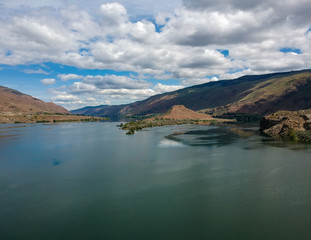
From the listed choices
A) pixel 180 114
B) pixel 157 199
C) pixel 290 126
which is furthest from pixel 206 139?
pixel 180 114

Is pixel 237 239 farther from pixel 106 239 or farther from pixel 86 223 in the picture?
pixel 86 223

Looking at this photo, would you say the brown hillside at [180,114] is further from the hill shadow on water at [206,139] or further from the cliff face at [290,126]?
the hill shadow on water at [206,139]

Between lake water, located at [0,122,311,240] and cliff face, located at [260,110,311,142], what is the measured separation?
25.0 m

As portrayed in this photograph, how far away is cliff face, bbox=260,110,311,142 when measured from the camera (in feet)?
188

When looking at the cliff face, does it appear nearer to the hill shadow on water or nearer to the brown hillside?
the hill shadow on water

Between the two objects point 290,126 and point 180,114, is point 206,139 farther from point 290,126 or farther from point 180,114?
point 180,114

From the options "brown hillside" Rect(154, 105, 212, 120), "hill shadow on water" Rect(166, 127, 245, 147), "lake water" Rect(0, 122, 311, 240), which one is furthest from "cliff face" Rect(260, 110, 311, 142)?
"brown hillside" Rect(154, 105, 212, 120)

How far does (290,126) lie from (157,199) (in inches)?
2293

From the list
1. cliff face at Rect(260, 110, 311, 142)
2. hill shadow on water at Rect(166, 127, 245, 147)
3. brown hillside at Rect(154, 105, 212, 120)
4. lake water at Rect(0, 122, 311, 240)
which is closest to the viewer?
lake water at Rect(0, 122, 311, 240)

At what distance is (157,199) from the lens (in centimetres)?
2070

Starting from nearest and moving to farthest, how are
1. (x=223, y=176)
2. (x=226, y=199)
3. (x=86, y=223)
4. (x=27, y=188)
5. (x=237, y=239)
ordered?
(x=237, y=239) < (x=86, y=223) < (x=226, y=199) < (x=27, y=188) < (x=223, y=176)

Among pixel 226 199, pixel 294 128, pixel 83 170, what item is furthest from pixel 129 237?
pixel 294 128

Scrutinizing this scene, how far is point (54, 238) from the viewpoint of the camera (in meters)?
14.9

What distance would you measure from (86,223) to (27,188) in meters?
11.0
